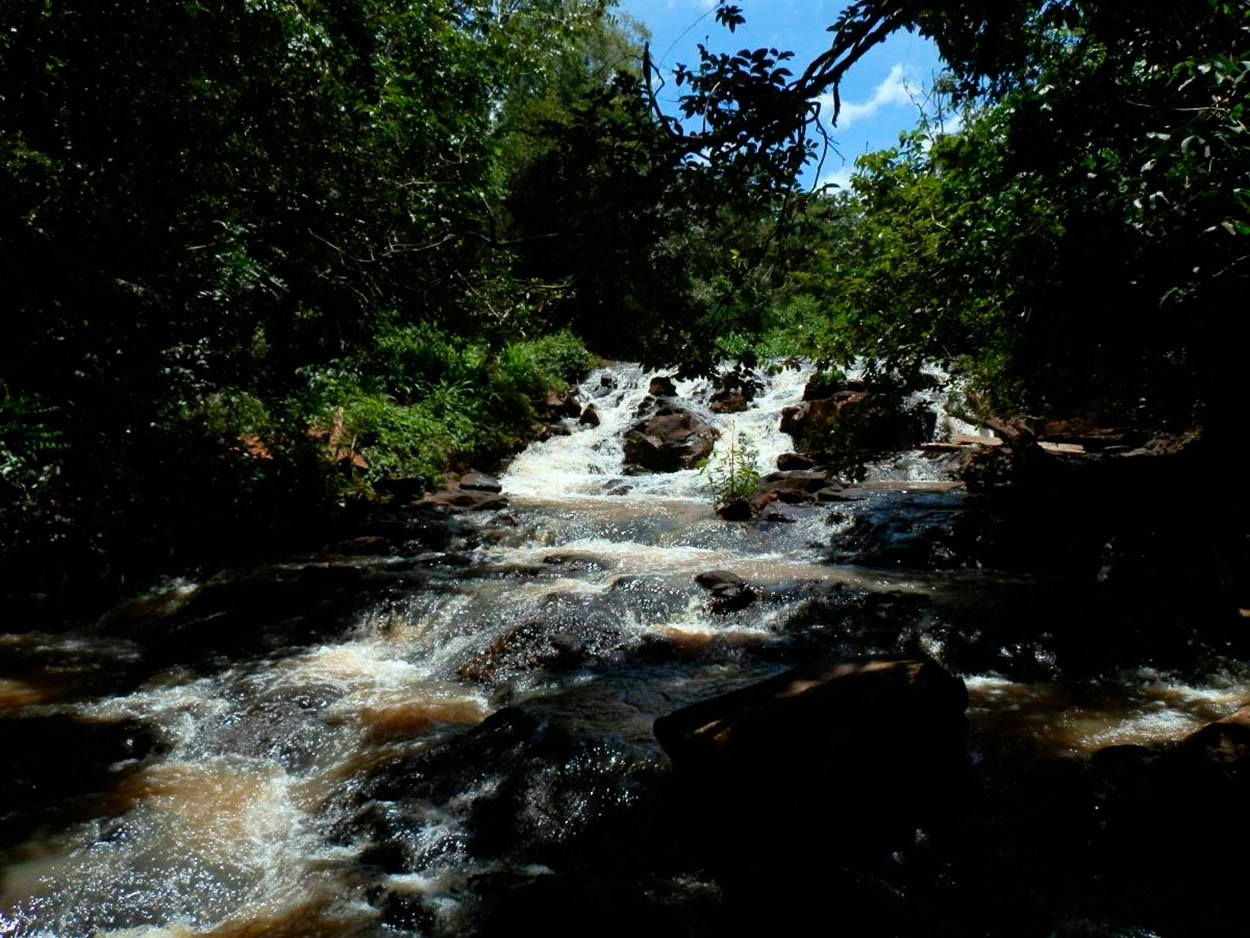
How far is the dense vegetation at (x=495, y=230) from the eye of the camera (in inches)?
154

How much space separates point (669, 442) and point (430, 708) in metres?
10.7

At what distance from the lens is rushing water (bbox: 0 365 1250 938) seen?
11.6 ft

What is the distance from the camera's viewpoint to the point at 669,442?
51.5 feet

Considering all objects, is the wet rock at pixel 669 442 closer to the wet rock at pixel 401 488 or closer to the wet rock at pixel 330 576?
the wet rock at pixel 401 488

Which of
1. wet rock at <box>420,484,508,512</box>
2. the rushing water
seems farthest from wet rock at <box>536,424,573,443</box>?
the rushing water

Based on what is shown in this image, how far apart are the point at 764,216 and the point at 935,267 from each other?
4337 millimetres

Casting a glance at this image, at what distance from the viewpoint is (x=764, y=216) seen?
175 inches

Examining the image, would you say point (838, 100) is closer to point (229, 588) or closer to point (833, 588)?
point (833, 588)

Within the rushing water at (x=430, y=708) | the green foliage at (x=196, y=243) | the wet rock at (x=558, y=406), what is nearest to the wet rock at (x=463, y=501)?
the rushing water at (x=430, y=708)

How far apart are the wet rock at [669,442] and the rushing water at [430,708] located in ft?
17.2

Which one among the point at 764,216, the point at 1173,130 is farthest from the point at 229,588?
→ the point at 1173,130

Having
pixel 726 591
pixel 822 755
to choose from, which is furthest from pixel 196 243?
pixel 822 755

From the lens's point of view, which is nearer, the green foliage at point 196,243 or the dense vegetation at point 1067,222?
the dense vegetation at point 1067,222

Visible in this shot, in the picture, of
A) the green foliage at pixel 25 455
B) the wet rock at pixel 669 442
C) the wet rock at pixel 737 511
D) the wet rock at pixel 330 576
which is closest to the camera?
the green foliage at pixel 25 455
